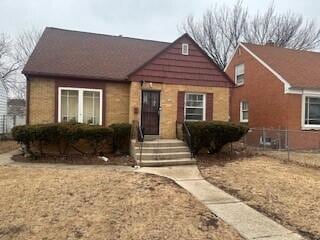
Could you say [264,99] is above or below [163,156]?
above

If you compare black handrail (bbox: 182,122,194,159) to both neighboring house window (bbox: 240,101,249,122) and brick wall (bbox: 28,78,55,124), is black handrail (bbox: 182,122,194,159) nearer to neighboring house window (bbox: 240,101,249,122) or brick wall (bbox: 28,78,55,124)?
brick wall (bbox: 28,78,55,124)

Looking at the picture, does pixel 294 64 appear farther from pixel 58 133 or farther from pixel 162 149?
pixel 58 133

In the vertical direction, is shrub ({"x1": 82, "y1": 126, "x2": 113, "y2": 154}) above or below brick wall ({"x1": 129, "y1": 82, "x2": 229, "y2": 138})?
below

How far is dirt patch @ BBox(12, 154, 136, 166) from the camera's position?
1215 centimetres

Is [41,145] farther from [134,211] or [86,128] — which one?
[134,211]

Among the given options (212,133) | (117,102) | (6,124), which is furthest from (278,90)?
(6,124)

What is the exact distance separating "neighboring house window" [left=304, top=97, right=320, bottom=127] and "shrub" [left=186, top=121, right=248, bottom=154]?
6.45 metres

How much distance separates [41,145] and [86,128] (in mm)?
2088

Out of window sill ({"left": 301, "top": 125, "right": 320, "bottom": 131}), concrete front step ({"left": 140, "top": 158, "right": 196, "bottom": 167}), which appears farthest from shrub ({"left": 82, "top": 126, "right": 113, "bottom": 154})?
window sill ({"left": 301, "top": 125, "right": 320, "bottom": 131})

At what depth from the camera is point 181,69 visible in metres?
15.4

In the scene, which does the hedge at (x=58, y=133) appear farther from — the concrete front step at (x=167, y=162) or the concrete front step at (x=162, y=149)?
the concrete front step at (x=167, y=162)

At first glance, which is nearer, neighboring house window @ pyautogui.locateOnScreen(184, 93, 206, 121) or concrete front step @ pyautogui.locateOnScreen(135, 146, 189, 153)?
concrete front step @ pyautogui.locateOnScreen(135, 146, 189, 153)

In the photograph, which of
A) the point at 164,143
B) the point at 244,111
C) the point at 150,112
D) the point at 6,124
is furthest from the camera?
the point at 6,124

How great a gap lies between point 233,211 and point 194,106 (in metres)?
8.88
